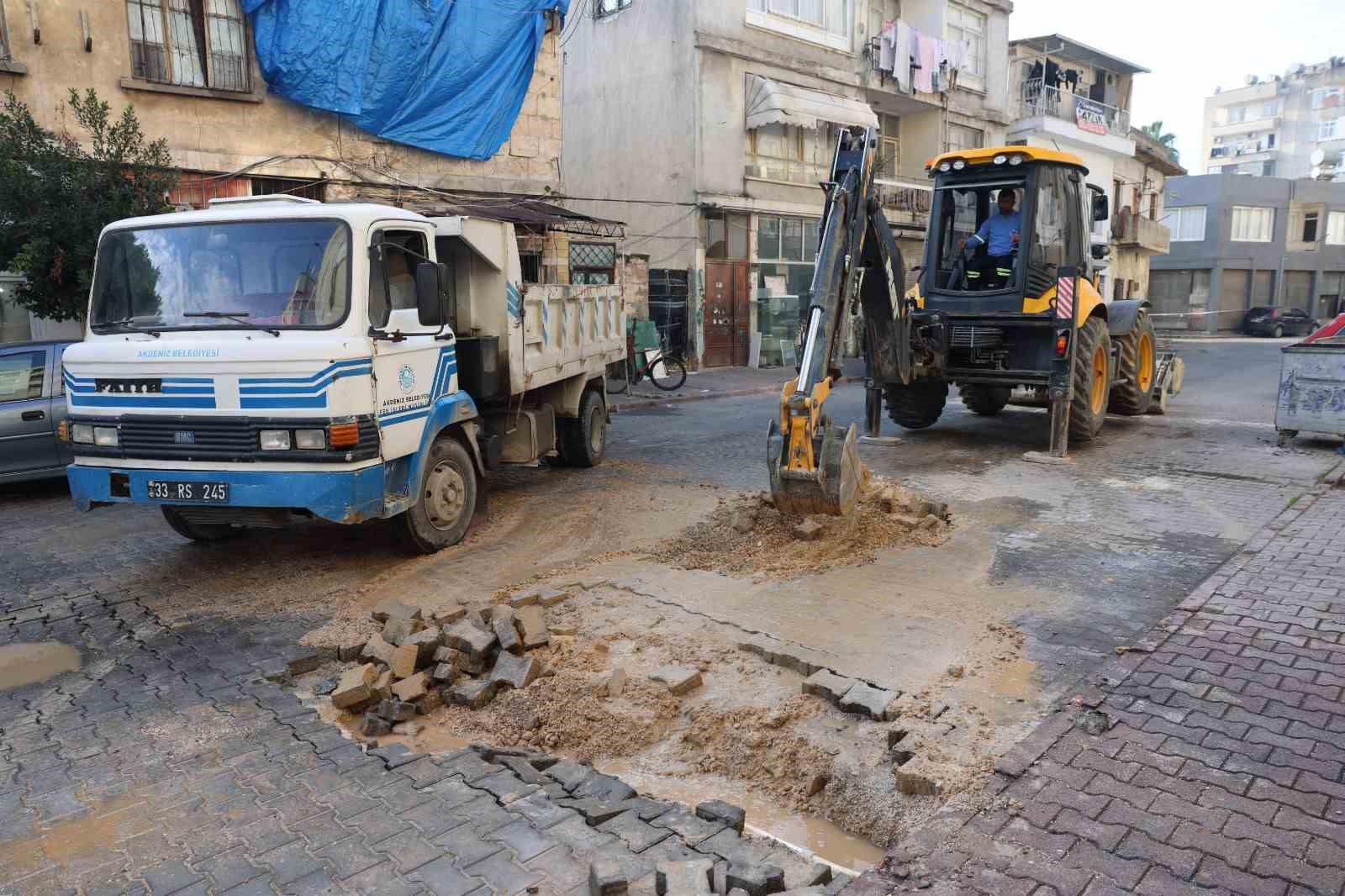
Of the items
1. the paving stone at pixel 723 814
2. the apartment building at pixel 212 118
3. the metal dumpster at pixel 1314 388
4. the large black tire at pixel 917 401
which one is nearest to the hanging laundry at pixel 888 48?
the apartment building at pixel 212 118

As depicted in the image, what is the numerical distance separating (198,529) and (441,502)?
2000 millimetres

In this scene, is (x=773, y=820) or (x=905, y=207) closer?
(x=773, y=820)

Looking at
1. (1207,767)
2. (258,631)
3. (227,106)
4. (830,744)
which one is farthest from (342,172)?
(1207,767)

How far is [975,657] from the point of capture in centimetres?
489

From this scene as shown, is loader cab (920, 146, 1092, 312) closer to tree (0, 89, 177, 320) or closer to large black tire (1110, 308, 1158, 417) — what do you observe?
large black tire (1110, 308, 1158, 417)

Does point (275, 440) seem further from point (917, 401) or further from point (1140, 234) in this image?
point (1140, 234)

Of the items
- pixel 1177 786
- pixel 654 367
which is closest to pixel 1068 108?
pixel 654 367

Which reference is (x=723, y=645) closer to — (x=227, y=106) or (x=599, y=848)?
(x=599, y=848)

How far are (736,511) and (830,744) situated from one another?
3.60 metres

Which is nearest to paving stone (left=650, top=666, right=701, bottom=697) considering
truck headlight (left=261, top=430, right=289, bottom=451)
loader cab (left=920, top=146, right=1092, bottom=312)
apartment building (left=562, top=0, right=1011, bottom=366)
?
truck headlight (left=261, top=430, right=289, bottom=451)

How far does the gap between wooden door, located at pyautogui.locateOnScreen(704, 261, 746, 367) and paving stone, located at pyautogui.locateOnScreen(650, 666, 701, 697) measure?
18644mm

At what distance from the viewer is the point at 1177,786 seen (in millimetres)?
3582

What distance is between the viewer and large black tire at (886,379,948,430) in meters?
12.0

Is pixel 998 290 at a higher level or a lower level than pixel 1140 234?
lower
